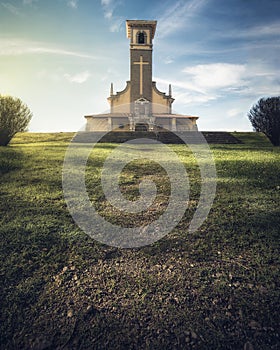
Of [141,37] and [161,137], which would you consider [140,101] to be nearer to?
[141,37]

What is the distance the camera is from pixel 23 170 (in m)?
9.98

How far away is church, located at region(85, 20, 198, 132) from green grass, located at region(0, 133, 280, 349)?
3035 centimetres

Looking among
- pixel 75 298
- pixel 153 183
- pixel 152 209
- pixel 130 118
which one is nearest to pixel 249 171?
pixel 153 183

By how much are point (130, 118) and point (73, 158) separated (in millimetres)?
23384

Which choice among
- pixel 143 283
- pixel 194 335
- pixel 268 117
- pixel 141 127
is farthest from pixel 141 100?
pixel 194 335

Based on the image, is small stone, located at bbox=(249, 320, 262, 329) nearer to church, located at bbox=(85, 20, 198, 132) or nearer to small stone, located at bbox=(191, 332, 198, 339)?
small stone, located at bbox=(191, 332, 198, 339)

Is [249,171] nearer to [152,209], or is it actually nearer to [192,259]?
[152,209]

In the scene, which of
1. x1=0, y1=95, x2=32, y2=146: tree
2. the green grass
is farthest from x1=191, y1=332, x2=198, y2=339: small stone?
x1=0, y1=95, x2=32, y2=146: tree

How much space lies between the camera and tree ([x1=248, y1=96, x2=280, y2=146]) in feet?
56.9

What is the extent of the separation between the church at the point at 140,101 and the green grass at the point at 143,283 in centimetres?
3035

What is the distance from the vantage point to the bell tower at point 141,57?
36969mm

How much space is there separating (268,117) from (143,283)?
16.7m

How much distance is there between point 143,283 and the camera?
3906 mm

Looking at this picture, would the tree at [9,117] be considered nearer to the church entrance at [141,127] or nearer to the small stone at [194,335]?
the small stone at [194,335]
